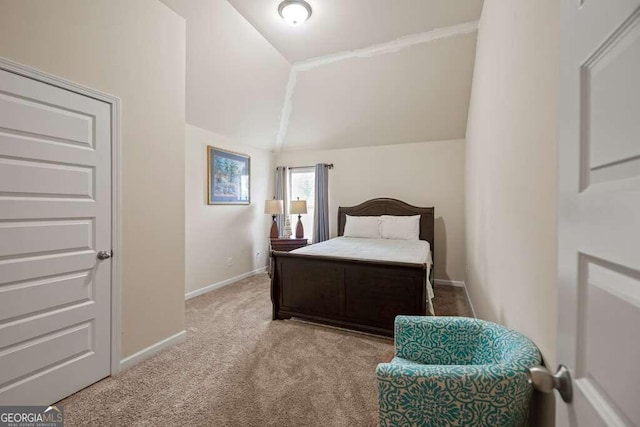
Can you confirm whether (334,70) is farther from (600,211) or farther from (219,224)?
(600,211)

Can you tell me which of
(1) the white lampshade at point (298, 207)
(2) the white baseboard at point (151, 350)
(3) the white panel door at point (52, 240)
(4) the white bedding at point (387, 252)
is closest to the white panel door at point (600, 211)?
(4) the white bedding at point (387, 252)

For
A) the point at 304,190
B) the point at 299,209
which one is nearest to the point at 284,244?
the point at 299,209

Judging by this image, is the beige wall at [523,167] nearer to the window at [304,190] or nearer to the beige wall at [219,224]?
the beige wall at [219,224]

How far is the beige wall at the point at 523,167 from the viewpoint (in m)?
0.96

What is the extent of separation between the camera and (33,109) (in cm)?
161

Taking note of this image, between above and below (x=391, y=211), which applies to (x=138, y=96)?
above

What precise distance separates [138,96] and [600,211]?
104 inches

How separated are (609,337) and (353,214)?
437 centimetres

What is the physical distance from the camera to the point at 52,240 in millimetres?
1715

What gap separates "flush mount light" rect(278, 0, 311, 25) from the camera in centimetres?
255

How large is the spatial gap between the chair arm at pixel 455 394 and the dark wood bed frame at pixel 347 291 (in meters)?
1.50

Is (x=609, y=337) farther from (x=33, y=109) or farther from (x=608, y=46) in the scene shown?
(x=33, y=109)

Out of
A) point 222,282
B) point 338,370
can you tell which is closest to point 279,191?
point 222,282

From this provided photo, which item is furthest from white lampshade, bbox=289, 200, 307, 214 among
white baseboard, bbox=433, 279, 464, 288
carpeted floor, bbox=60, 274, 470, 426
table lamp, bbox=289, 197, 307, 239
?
white baseboard, bbox=433, 279, 464, 288
